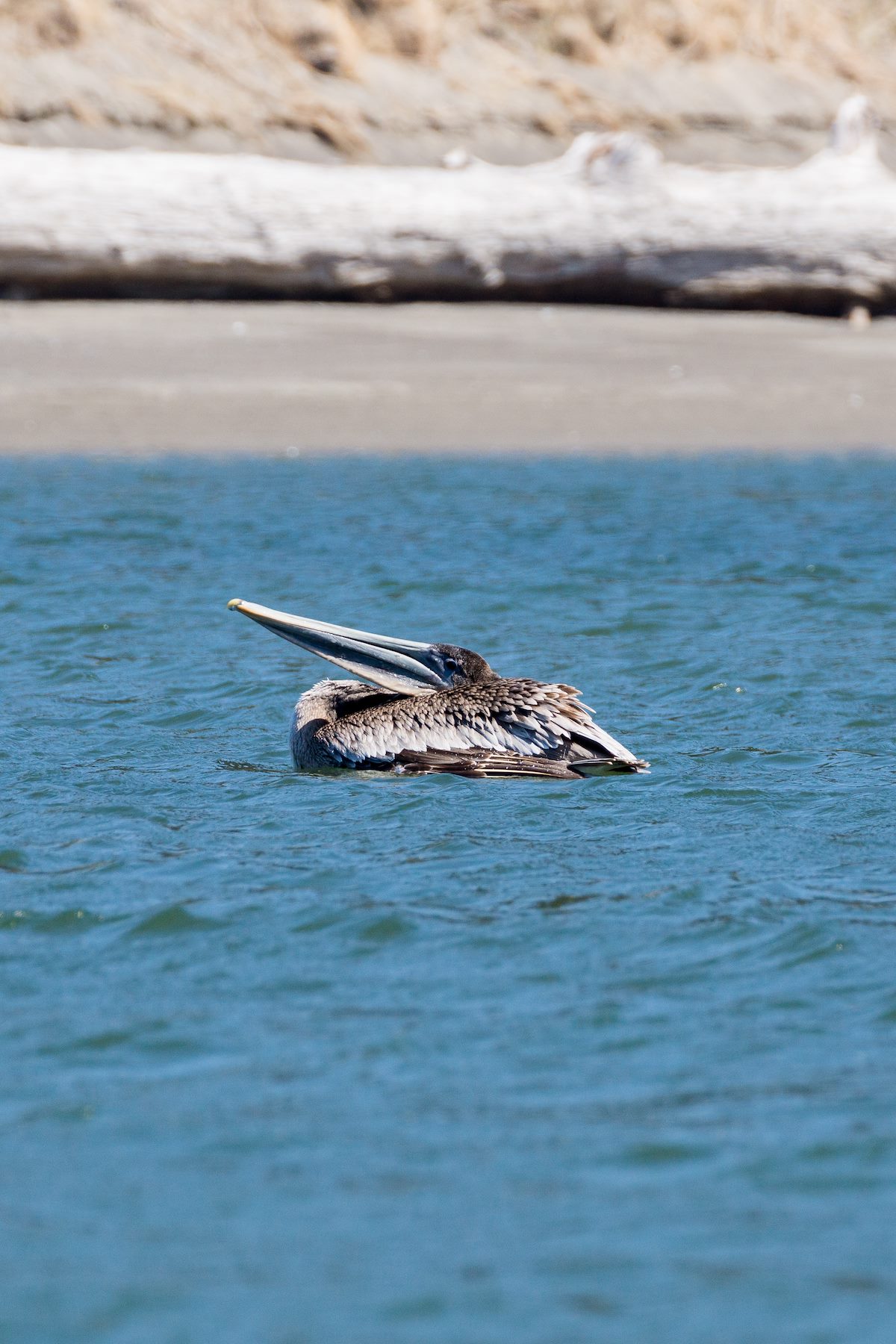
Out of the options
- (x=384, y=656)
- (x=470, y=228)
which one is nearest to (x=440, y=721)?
Answer: (x=384, y=656)

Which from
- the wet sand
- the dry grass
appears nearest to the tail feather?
the wet sand

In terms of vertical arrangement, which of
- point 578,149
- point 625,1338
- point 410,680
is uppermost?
point 578,149

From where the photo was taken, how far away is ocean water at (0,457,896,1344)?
2.89 metres

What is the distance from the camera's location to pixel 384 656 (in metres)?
6.46

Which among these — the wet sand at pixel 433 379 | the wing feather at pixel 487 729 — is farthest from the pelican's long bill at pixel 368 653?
the wet sand at pixel 433 379

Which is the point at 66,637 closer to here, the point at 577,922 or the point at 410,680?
the point at 410,680

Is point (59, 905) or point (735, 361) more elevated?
point (735, 361)

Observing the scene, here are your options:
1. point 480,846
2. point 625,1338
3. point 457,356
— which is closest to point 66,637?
point 480,846

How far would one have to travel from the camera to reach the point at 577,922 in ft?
14.5

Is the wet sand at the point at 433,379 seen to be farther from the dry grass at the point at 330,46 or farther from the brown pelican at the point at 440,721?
the brown pelican at the point at 440,721

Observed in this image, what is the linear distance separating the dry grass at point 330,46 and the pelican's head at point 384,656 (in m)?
12.6

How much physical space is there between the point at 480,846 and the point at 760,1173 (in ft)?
6.42

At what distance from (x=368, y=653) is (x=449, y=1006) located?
2668 mm

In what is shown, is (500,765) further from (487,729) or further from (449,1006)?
(449,1006)
